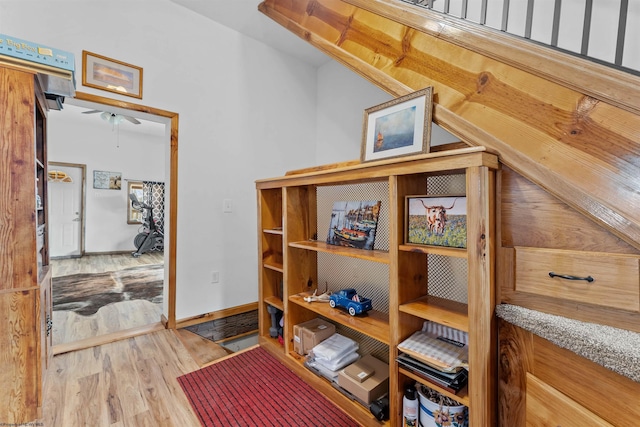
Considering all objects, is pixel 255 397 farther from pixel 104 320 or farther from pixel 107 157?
pixel 107 157

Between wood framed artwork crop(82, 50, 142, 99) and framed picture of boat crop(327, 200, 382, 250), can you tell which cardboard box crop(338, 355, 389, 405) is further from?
wood framed artwork crop(82, 50, 142, 99)

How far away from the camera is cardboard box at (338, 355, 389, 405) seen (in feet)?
4.49

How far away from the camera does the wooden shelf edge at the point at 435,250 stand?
1041 mm

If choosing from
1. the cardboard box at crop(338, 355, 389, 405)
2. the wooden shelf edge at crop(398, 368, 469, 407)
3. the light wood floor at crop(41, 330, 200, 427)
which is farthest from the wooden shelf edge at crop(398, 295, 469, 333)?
the light wood floor at crop(41, 330, 200, 427)

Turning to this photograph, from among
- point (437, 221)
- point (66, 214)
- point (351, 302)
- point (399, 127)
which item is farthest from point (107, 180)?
point (437, 221)

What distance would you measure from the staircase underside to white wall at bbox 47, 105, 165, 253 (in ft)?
17.9

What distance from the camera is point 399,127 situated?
1.33 meters

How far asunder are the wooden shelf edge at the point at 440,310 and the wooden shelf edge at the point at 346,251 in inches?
9.0

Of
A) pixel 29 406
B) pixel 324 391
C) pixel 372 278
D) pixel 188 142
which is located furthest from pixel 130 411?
pixel 188 142

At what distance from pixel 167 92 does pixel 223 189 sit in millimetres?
906

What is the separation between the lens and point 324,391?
61.7 inches

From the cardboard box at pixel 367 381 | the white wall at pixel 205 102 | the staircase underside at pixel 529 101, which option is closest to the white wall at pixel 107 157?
the white wall at pixel 205 102

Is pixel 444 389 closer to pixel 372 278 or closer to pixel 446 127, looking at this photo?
pixel 372 278

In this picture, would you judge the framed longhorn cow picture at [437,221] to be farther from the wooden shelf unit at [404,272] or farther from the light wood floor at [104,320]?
the light wood floor at [104,320]
